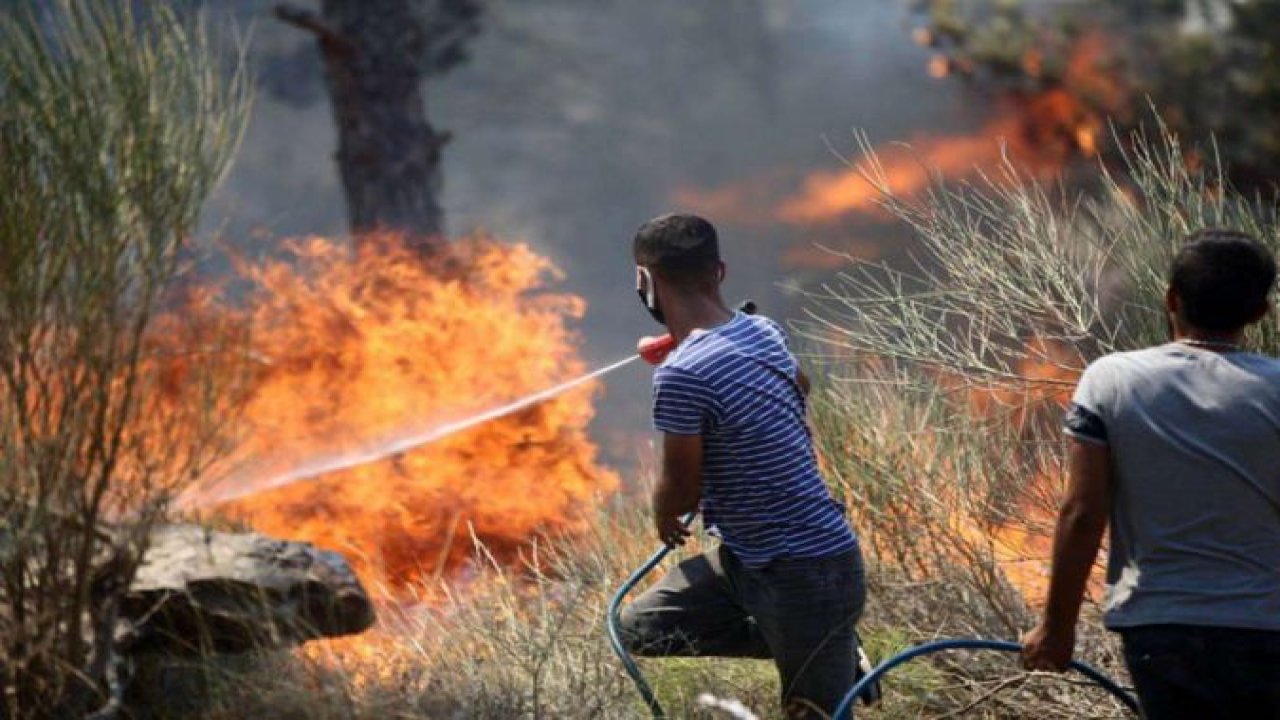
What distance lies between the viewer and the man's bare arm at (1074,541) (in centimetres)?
307

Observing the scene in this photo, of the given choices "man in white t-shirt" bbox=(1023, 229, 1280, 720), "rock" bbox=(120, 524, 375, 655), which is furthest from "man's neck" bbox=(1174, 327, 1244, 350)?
"rock" bbox=(120, 524, 375, 655)

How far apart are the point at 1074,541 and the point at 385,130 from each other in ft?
29.2

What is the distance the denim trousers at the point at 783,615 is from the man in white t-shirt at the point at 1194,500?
84 centimetres

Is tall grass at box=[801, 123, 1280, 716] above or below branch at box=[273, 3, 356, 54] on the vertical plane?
below

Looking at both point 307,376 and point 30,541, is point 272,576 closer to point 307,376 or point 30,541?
point 30,541

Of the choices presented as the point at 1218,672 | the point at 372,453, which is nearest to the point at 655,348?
the point at 1218,672

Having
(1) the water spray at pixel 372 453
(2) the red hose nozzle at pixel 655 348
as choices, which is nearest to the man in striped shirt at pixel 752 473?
(2) the red hose nozzle at pixel 655 348

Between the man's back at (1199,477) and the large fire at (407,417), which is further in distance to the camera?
the large fire at (407,417)

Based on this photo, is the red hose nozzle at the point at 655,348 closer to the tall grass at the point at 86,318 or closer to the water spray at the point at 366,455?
the tall grass at the point at 86,318

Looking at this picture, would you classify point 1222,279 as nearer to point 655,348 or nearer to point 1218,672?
point 1218,672

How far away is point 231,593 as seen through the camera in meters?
5.26

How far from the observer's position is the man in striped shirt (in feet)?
Answer: 12.4

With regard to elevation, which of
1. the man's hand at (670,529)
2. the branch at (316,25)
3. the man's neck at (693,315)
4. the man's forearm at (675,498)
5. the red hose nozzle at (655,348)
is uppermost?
the branch at (316,25)

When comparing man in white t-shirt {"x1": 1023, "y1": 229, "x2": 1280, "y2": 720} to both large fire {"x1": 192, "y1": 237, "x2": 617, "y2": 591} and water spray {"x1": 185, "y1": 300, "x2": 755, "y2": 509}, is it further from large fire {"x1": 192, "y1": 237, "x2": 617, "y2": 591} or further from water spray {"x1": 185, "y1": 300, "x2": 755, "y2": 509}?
large fire {"x1": 192, "y1": 237, "x2": 617, "y2": 591}
